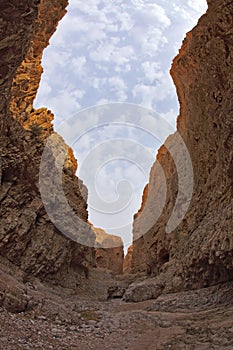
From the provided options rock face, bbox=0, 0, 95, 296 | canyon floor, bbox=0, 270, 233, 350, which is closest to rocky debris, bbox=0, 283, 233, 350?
canyon floor, bbox=0, 270, 233, 350

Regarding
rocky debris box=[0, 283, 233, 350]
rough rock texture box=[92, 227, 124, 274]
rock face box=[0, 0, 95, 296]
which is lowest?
rocky debris box=[0, 283, 233, 350]

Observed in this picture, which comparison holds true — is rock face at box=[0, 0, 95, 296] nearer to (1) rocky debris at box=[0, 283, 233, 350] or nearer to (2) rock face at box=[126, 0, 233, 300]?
(2) rock face at box=[126, 0, 233, 300]

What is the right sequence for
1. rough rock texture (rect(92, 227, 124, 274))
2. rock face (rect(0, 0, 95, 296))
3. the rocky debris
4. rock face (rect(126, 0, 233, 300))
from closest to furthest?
the rocky debris < rock face (rect(126, 0, 233, 300)) < rock face (rect(0, 0, 95, 296)) < rough rock texture (rect(92, 227, 124, 274))

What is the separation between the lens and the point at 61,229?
25688 mm

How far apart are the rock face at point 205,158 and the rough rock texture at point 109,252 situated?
117 feet

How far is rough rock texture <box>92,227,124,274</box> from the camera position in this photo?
6675 centimetres

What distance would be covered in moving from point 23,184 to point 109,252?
52.2m

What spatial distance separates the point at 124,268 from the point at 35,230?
58876 millimetres

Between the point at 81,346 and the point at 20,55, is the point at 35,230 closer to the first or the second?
the point at 20,55

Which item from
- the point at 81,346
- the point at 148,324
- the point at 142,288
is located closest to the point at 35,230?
the point at 142,288

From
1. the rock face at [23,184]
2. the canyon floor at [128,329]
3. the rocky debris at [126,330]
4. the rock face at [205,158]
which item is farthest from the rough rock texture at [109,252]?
the rocky debris at [126,330]

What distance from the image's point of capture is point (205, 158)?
21938mm

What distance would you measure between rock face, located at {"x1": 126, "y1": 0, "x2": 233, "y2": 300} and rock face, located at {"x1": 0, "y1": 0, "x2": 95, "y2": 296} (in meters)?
7.45

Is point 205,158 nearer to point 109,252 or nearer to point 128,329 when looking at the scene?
point 128,329
